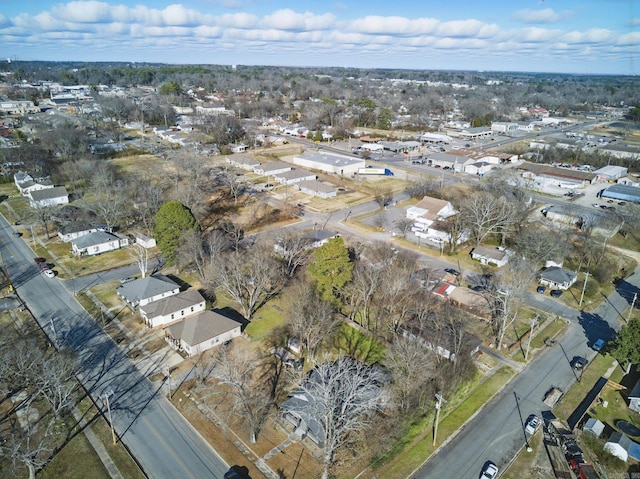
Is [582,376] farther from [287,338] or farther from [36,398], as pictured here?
[36,398]

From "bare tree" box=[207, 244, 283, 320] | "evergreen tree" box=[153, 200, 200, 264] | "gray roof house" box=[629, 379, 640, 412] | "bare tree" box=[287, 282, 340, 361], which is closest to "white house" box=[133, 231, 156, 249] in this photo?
"evergreen tree" box=[153, 200, 200, 264]

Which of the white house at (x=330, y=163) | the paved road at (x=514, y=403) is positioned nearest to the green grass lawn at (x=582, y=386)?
the paved road at (x=514, y=403)

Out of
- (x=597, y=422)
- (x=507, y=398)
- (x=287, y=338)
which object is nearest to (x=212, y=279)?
(x=287, y=338)

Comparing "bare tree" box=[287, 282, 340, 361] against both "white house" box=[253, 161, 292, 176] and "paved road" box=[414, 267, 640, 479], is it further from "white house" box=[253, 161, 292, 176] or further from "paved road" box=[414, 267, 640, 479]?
"white house" box=[253, 161, 292, 176]

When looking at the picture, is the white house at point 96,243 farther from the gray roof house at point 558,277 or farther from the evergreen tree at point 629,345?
the evergreen tree at point 629,345

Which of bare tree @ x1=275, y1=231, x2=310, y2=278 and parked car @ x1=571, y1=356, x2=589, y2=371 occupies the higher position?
parked car @ x1=571, y1=356, x2=589, y2=371

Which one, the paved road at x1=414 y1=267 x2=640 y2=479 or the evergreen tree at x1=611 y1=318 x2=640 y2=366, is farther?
the evergreen tree at x1=611 y1=318 x2=640 y2=366
